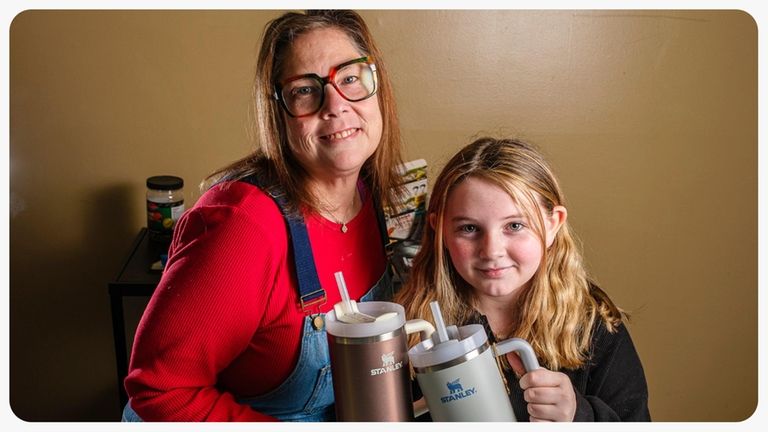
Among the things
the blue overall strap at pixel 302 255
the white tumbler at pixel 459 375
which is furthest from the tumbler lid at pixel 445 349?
the blue overall strap at pixel 302 255

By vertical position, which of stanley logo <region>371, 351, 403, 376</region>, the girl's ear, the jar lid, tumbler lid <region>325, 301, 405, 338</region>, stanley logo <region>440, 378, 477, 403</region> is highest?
the girl's ear

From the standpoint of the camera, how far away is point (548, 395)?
3.48 ft

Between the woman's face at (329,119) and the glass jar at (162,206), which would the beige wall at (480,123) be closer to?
the glass jar at (162,206)

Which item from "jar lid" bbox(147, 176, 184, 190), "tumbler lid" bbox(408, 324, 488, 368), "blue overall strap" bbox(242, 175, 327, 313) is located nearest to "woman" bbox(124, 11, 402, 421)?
"blue overall strap" bbox(242, 175, 327, 313)

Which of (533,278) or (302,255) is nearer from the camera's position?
(302,255)

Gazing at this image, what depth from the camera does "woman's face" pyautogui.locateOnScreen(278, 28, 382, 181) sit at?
121 cm

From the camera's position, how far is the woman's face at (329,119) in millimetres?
1214

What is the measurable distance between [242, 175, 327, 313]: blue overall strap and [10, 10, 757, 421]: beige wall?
1062mm

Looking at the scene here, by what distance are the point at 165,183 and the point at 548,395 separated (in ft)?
4.51

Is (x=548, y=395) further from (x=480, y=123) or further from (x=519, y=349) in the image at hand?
(x=480, y=123)

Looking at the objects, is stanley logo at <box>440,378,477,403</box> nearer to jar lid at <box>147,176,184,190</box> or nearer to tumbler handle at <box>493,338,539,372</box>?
tumbler handle at <box>493,338,539,372</box>

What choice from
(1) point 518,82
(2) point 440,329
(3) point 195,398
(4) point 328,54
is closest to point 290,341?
(3) point 195,398

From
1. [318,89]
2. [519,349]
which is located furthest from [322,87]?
[519,349]
